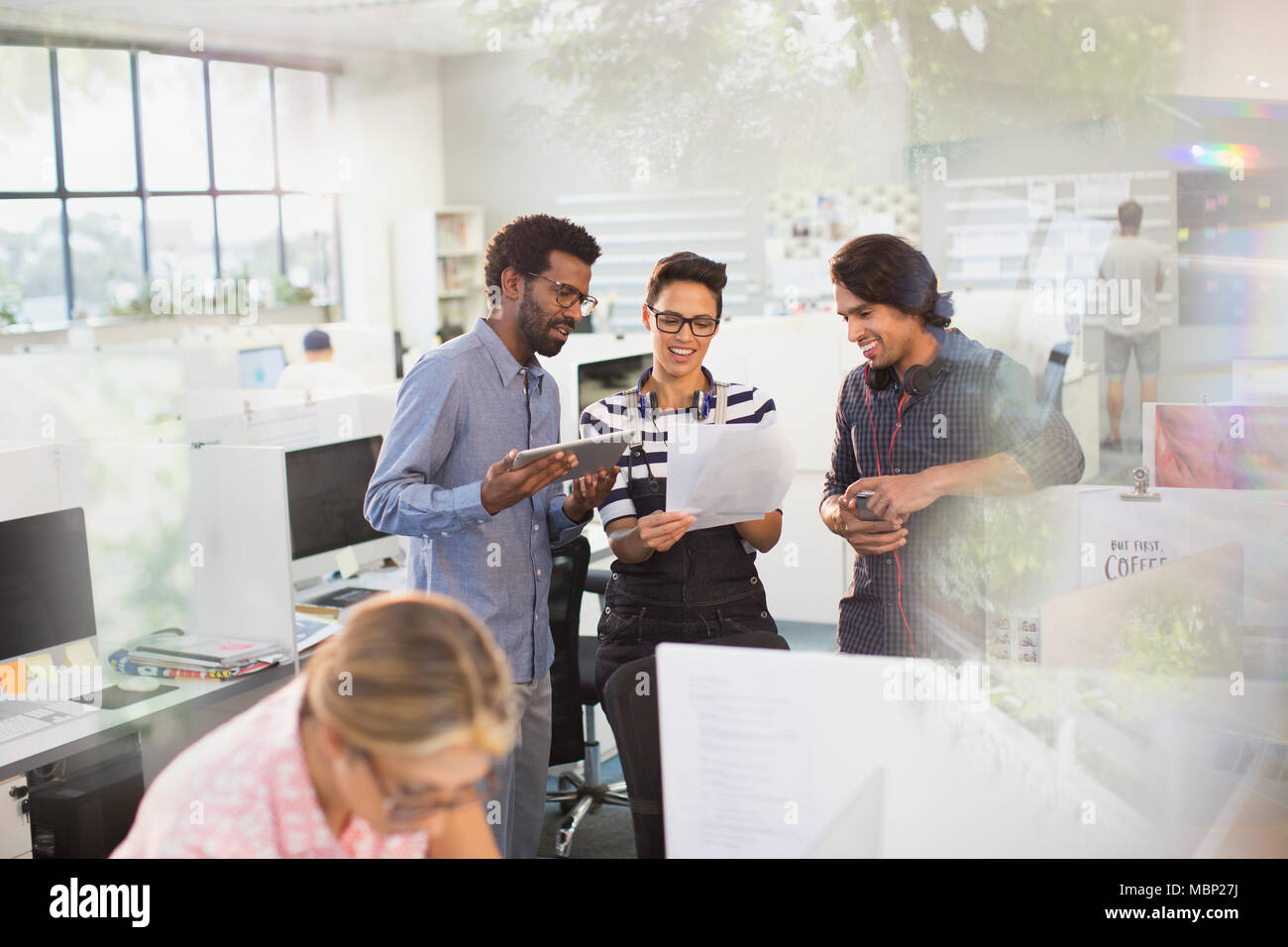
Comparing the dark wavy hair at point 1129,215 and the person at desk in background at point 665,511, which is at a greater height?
the dark wavy hair at point 1129,215

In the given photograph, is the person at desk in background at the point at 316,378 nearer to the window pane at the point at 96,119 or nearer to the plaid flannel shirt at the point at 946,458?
the window pane at the point at 96,119

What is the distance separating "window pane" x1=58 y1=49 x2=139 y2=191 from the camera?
22.5ft

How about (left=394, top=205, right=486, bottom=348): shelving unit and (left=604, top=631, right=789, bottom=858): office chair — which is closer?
(left=604, top=631, right=789, bottom=858): office chair

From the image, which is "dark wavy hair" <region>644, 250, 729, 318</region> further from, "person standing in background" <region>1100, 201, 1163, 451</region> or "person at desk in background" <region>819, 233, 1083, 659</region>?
"person standing in background" <region>1100, 201, 1163, 451</region>

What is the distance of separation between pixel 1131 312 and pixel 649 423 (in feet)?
17.7

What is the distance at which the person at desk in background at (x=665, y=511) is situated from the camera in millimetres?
1710

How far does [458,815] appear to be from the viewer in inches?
34.9

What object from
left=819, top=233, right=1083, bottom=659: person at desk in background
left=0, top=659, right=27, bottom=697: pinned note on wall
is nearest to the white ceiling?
left=0, top=659, right=27, bottom=697: pinned note on wall

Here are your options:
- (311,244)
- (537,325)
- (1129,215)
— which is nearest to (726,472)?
(537,325)

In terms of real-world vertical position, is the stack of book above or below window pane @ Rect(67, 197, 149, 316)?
below

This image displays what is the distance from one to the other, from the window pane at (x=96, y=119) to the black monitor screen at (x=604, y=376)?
4942mm

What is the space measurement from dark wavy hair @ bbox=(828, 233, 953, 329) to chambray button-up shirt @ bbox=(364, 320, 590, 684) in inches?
20.1

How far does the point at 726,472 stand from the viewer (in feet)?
5.32

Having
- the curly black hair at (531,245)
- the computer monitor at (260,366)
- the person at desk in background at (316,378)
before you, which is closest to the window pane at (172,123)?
the computer monitor at (260,366)
